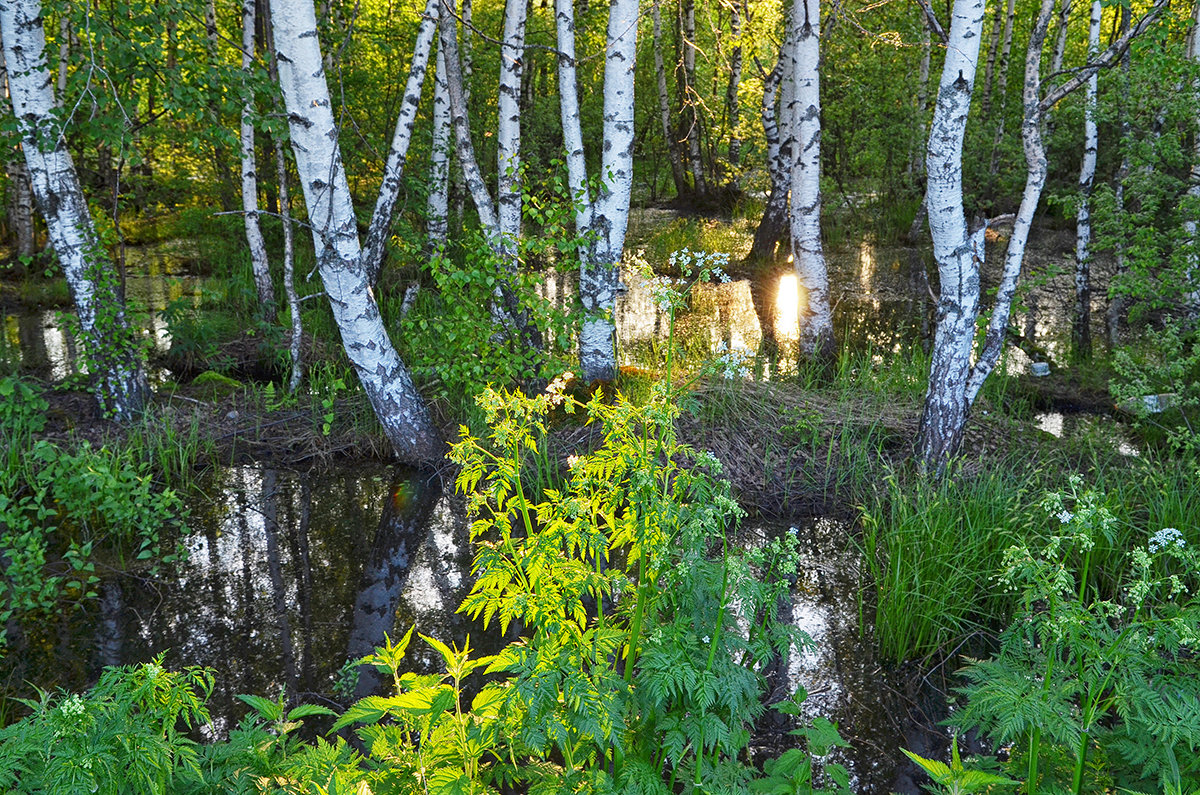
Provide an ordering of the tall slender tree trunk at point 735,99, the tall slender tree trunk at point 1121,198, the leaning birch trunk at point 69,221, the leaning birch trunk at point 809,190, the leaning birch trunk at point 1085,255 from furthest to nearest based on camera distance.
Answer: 1. the tall slender tree trunk at point 735,99
2. the leaning birch trunk at point 1085,255
3. the leaning birch trunk at point 809,190
4. the tall slender tree trunk at point 1121,198
5. the leaning birch trunk at point 69,221

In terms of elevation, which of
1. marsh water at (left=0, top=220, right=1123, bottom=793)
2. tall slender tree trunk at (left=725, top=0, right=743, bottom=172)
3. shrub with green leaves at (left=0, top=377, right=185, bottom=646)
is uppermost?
tall slender tree trunk at (left=725, top=0, right=743, bottom=172)

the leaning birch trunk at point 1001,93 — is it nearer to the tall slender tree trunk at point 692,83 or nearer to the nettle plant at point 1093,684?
the tall slender tree trunk at point 692,83

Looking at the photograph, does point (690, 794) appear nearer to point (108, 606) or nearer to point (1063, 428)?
point (108, 606)

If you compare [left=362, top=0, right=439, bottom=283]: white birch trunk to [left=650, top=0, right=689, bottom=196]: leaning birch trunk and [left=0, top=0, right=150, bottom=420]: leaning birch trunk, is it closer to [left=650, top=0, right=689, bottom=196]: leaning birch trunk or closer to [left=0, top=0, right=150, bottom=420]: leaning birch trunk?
[left=0, top=0, right=150, bottom=420]: leaning birch trunk

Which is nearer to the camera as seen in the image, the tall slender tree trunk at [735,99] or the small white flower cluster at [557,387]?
the small white flower cluster at [557,387]

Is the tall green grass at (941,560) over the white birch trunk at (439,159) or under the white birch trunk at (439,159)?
under

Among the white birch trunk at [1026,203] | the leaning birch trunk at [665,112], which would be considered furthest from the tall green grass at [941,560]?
the leaning birch trunk at [665,112]

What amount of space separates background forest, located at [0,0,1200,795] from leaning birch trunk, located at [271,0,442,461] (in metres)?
0.02

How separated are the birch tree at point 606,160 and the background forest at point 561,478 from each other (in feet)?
0.10

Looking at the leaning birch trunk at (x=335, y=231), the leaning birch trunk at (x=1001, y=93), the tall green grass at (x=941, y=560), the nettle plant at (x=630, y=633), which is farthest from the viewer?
the leaning birch trunk at (x=1001, y=93)

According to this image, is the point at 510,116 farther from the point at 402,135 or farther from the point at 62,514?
the point at 62,514

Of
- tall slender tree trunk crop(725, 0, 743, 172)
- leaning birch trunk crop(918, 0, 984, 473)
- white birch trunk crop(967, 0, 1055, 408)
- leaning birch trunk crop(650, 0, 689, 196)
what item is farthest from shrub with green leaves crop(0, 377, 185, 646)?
leaning birch trunk crop(650, 0, 689, 196)

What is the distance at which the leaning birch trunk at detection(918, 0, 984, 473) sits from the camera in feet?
16.3

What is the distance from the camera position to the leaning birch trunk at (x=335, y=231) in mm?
5090
